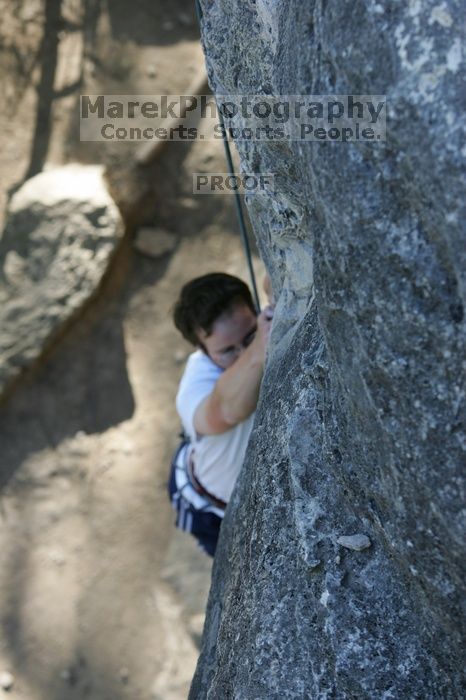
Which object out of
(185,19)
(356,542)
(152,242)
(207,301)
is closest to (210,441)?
Answer: (207,301)

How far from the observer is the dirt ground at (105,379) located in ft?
9.46

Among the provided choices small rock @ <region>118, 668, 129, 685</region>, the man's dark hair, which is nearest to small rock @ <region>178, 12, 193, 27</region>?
the man's dark hair

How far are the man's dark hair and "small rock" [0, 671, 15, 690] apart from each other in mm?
1663

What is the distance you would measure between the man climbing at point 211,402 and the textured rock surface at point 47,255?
1.48 m

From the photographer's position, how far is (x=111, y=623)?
9.25 feet

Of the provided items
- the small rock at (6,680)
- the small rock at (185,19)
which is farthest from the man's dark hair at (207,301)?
the small rock at (185,19)

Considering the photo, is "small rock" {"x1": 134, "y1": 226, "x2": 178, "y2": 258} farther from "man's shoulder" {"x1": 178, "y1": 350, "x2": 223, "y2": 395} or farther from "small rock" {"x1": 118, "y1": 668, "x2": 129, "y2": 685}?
"man's shoulder" {"x1": 178, "y1": 350, "x2": 223, "y2": 395}

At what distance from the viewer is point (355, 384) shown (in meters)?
0.89

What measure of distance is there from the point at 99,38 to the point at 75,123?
0.33 meters

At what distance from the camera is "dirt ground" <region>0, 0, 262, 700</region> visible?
288 cm

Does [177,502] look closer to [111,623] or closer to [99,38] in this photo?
[111,623]

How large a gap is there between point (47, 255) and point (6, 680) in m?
1.41

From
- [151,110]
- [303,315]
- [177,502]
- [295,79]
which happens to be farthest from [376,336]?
[151,110]

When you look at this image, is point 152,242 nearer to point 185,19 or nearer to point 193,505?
point 185,19
